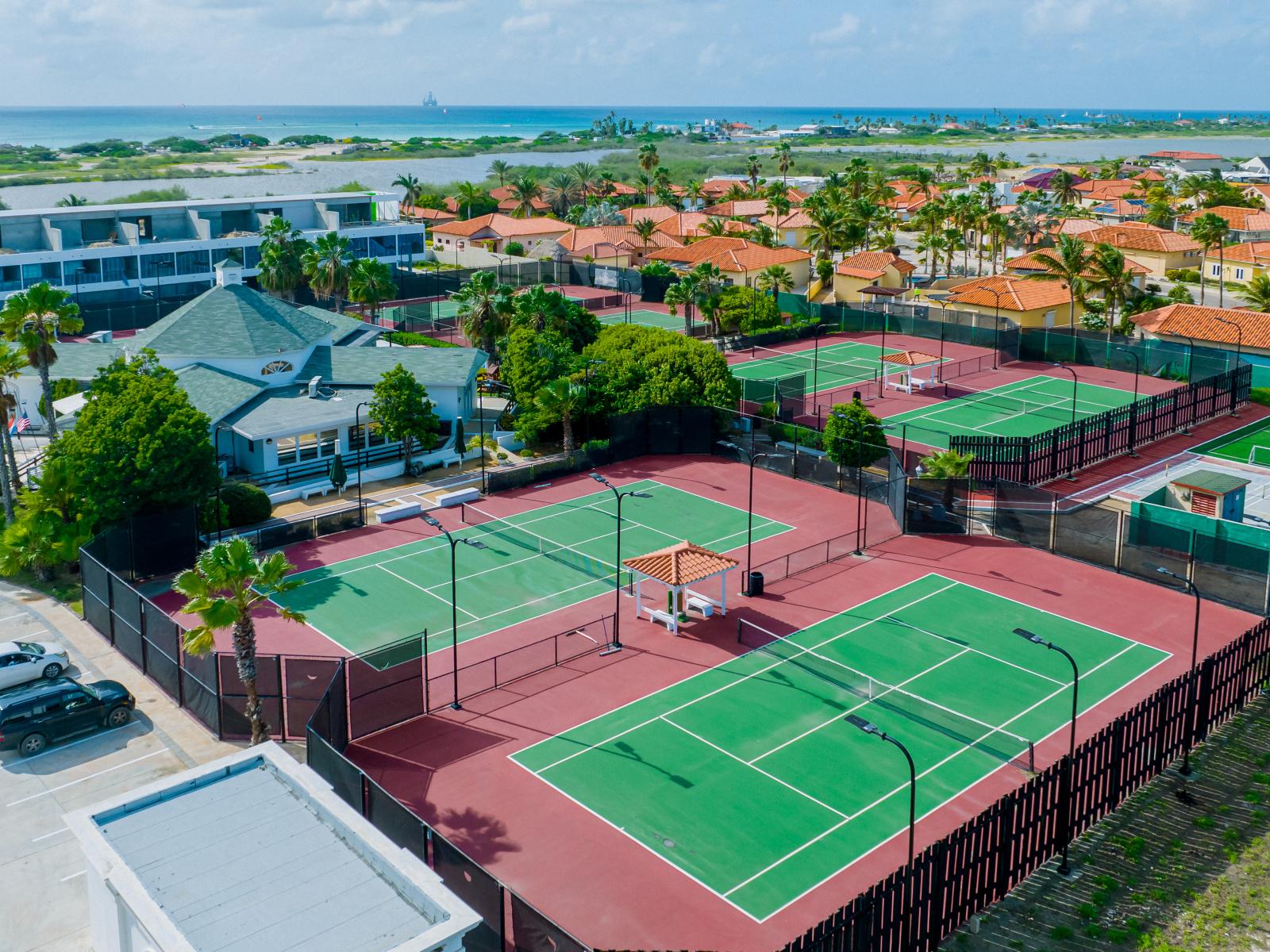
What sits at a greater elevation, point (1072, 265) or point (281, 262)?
point (281, 262)

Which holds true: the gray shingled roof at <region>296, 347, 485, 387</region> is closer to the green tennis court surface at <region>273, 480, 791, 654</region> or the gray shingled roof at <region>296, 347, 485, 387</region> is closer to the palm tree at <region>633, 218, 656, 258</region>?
the green tennis court surface at <region>273, 480, 791, 654</region>

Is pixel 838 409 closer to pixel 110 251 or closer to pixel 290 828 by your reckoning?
pixel 290 828

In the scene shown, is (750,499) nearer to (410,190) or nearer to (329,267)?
(329,267)

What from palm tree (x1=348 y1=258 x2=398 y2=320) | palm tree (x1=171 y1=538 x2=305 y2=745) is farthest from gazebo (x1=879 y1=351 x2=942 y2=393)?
palm tree (x1=171 y1=538 x2=305 y2=745)

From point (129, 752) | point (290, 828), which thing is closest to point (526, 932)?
point (290, 828)

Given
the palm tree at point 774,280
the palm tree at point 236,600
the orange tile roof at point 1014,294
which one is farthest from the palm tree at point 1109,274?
the palm tree at point 236,600

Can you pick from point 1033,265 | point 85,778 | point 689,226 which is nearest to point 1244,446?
point 1033,265

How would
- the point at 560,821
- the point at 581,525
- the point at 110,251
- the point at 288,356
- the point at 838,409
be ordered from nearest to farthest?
1. the point at 560,821
2. the point at 581,525
3. the point at 838,409
4. the point at 288,356
5. the point at 110,251
